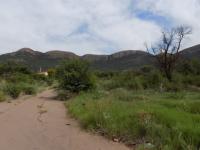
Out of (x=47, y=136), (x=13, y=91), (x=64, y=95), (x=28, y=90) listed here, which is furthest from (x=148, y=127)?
(x=28, y=90)

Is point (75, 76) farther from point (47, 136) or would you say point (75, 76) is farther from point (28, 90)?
point (47, 136)

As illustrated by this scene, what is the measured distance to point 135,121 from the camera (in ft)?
33.6

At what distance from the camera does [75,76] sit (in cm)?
2881

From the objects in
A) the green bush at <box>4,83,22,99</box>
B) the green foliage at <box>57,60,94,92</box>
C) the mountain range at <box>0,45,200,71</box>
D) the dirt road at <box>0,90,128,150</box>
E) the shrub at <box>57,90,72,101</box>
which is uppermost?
the mountain range at <box>0,45,200,71</box>

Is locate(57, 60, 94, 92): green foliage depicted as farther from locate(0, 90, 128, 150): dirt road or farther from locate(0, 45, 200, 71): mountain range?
locate(0, 45, 200, 71): mountain range

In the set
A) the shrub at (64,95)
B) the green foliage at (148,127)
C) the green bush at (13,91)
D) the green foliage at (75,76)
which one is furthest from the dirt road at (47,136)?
the green foliage at (75,76)

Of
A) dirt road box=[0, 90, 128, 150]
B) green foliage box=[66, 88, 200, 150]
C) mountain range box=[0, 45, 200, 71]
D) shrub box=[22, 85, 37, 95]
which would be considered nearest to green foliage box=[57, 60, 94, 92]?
shrub box=[22, 85, 37, 95]

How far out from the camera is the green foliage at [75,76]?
1132 inches

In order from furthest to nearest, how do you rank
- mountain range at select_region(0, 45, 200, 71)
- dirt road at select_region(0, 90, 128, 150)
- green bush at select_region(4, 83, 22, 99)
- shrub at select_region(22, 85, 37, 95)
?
1. mountain range at select_region(0, 45, 200, 71)
2. shrub at select_region(22, 85, 37, 95)
3. green bush at select_region(4, 83, 22, 99)
4. dirt road at select_region(0, 90, 128, 150)

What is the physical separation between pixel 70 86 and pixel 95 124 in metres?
17.3

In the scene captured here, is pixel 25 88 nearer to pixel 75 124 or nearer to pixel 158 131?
pixel 75 124

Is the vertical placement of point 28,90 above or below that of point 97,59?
below

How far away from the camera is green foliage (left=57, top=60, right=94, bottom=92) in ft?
94.3

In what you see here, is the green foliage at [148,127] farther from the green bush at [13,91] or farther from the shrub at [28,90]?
the shrub at [28,90]
